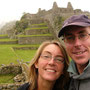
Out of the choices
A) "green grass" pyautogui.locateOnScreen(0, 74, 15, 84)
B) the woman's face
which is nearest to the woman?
the woman's face

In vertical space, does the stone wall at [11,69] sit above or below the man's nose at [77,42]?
below

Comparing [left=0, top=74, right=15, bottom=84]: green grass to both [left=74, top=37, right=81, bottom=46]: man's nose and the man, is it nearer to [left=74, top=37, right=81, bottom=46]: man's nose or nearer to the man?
the man

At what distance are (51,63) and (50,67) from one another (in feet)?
0.23

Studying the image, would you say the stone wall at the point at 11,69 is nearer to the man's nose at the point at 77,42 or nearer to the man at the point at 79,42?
the man at the point at 79,42

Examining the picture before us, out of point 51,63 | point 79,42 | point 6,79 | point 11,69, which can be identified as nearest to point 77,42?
point 79,42

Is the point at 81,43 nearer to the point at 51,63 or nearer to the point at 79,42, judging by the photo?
the point at 79,42

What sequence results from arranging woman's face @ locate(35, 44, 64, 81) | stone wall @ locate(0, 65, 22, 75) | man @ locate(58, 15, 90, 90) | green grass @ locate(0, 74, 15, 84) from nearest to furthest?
man @ locate(58, 15, 90, 90) < woman's face @ locate(35, 44, 64, 81) < green grass @ locate(0, 74, 15, 84) < stone wall @ locate(0, 65, 22, 75)

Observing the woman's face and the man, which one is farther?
the woman's face

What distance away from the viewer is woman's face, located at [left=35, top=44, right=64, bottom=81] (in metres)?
1.95

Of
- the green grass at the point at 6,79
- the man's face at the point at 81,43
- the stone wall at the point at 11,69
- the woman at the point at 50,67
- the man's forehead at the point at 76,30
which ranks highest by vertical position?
the man's forehead at the point at 76,30

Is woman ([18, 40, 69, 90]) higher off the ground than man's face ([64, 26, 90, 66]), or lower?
lower

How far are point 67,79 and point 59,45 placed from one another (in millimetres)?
684

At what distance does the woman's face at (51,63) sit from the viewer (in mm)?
1952

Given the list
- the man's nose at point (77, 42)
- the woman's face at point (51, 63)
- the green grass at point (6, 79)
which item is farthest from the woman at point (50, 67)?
the green grass at point (6, 79)
